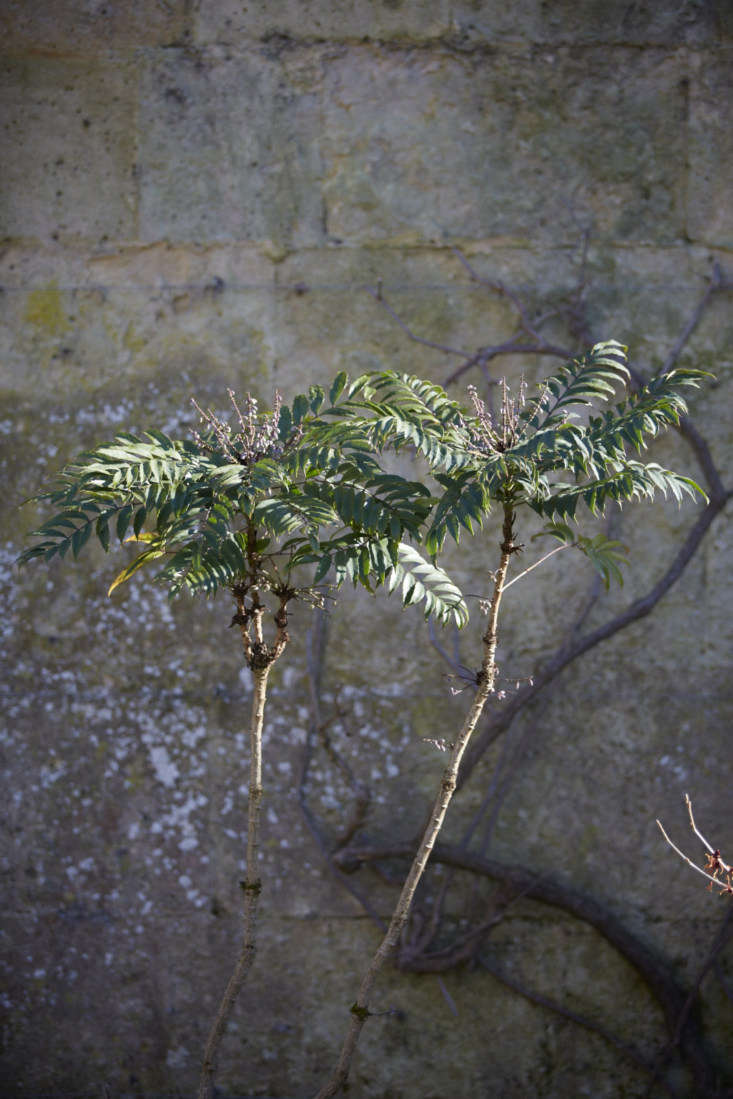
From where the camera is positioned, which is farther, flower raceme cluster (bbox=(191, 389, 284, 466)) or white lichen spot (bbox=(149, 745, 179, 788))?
white lichen spot (bbox=(149, 745, 179, 788))

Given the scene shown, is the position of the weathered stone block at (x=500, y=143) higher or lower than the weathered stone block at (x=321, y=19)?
lower

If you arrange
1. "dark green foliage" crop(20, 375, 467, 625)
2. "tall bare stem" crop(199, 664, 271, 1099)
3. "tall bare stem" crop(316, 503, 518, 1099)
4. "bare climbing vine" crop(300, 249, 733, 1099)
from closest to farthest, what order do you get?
"dark green foliage" crop(20, 375, 467, 625) < "tall bare stem" crop(316, 503, 518, 1099) < "tall bare stem" crop(199, 664, 271, 1099) < "bare climbing vine" crop(300, 249, 733, 1099)

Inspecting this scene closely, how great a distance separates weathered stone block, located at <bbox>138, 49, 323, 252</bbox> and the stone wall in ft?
0.03

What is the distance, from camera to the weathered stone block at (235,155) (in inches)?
113

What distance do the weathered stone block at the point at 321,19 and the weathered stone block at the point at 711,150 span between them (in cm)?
77

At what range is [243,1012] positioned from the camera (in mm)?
2840

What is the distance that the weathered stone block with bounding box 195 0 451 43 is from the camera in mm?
2881

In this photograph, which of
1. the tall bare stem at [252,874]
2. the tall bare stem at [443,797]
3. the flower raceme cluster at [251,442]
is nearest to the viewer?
the flower raceme cluster at [251,442]

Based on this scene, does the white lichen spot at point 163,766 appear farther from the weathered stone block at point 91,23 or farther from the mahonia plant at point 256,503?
the weathered stone block at point 91,23

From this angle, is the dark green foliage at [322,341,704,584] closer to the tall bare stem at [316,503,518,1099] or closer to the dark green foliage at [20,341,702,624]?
the dark green foliage at [20,341,702,624]

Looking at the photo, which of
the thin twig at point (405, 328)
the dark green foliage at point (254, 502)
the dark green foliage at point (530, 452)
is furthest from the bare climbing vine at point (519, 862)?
the dark green foliage at point (254, 502)

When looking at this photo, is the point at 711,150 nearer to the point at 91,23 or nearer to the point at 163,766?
the point at 91,23

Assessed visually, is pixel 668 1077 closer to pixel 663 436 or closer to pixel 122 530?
pixel 663 436

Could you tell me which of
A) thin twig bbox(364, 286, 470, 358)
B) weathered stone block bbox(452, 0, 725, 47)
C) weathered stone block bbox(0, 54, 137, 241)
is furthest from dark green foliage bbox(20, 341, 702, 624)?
weathered stone block bbox(452, 0, 725, 47)
